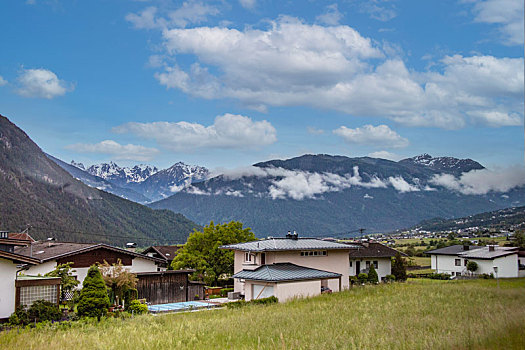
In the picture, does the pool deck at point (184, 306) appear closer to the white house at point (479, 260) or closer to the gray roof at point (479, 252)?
the white house at point (479, 260)

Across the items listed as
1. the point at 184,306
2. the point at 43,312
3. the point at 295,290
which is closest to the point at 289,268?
the point at 295,290

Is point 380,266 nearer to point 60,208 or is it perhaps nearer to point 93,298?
point 93,298

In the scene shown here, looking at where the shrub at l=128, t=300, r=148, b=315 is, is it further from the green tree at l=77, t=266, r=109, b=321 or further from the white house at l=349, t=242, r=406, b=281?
the white house at l=349, t=242, r=406, b=281

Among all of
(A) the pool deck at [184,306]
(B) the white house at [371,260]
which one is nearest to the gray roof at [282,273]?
(A) the pool deck at [184,306]

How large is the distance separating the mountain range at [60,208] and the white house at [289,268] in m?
84.6

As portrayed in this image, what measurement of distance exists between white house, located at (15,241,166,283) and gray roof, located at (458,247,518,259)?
117 ft

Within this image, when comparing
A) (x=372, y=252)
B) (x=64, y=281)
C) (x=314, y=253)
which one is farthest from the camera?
(x=372, y=252)

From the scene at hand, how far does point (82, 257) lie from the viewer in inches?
1430

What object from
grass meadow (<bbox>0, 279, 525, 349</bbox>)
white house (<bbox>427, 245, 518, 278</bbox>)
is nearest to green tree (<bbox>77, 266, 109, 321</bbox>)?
grass meadow (<bbox>0, 279, 525, 349</bbox>)

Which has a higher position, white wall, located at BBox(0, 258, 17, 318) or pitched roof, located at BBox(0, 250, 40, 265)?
pitched roof, located at BBox(0, 250, 40, 265)

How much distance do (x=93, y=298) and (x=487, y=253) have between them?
4611cm

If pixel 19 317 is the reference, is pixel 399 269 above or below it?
below

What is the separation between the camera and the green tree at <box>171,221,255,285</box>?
45.2m

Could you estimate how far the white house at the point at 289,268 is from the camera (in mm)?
33812
